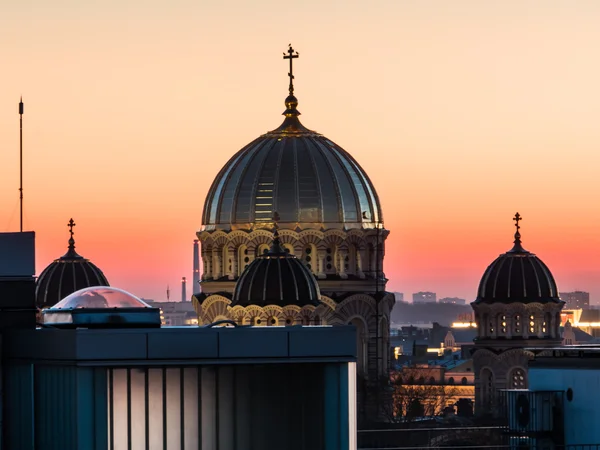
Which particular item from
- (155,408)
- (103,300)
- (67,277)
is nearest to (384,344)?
(67,277)

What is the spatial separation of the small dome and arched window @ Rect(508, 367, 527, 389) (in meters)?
70.3

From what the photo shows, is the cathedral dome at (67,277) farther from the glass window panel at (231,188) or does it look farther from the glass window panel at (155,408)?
the glass window panel at (155,408)

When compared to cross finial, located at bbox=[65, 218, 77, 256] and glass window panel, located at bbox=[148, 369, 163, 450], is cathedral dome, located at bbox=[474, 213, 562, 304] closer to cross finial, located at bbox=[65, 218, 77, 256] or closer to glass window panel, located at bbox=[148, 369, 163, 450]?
cross finial, located at bbox=[65, 218, 77, 256]

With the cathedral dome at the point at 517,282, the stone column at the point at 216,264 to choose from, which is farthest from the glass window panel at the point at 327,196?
the cathedral dome at the point at 517,282

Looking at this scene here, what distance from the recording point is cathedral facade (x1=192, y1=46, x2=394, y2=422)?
10606cm

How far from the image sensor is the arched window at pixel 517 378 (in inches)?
4272

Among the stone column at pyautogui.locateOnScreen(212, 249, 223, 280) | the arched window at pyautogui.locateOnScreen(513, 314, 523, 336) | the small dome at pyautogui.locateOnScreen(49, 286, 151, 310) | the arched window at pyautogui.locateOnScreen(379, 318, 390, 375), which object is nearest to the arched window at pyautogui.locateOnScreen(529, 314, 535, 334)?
the arched window at pyautogui.locateOnScreen(513, 314, 523, 336)

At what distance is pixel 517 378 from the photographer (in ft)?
360

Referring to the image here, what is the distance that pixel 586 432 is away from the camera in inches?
1993

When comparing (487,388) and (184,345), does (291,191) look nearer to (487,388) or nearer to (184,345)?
(487,388)

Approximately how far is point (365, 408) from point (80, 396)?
71.8 meters

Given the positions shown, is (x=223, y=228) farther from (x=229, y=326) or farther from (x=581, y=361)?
(x=229, y=326)

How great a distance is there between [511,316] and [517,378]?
248 cm

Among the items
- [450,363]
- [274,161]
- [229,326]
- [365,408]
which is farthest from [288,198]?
[229,326]
